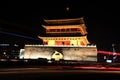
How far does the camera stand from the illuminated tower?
40.4m

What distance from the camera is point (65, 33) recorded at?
4147 cm

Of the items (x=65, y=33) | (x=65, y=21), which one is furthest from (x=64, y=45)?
(x=65, y=21)

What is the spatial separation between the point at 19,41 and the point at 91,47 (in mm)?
46076

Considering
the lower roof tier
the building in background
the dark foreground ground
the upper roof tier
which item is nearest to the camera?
the dark foreground ground

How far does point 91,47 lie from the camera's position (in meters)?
38.5

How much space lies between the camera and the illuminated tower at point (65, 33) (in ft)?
133

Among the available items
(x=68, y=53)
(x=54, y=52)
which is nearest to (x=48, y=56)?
(x=54, y=52)

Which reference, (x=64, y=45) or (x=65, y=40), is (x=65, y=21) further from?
(x=64, y=45)

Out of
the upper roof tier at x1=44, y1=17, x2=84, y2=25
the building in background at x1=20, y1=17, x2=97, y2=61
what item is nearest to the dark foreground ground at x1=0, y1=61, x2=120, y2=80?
the building in background at x1=20, y1=17, x2=97, y2=61

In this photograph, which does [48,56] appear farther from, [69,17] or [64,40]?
[69,17]

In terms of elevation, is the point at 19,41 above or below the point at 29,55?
above

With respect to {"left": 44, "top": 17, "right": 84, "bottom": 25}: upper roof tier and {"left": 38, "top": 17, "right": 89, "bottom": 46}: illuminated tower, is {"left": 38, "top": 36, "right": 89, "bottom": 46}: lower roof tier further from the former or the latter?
{"left": 44, "top": 17, "right": 84, "bottom": 25}: upper roof tier
